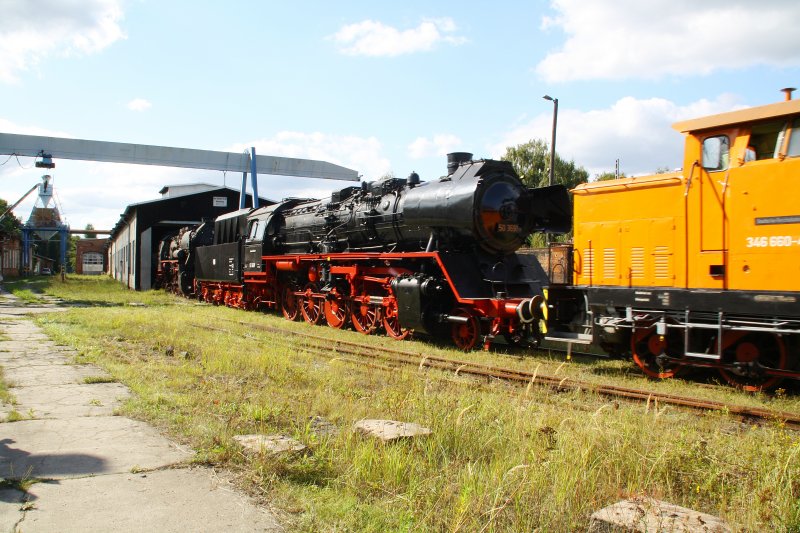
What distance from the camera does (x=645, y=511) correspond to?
A: 11.8 ft

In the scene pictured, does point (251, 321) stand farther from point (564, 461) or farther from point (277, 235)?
point (564, 461)

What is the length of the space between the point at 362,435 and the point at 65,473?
7.44 feet

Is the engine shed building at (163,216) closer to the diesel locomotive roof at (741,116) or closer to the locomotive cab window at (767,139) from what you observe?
the diesel locomotive roof at (741,116)

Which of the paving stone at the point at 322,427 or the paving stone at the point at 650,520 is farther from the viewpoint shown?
the paving stone at the point at 322,427

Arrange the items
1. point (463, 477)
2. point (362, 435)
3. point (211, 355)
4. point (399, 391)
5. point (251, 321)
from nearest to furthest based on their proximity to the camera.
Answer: point (463, 477), point (362, 435), point (399, 391), point (211, 355), point (251, 321)

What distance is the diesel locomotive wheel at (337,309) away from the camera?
16016mm

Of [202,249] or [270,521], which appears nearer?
[270,521]

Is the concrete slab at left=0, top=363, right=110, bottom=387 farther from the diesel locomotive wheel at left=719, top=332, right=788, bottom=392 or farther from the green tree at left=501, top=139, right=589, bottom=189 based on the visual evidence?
the green tree at left=501, top=139, right=589, bottom=189

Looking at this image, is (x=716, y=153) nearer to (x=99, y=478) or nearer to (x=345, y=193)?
(x=99, y=478)

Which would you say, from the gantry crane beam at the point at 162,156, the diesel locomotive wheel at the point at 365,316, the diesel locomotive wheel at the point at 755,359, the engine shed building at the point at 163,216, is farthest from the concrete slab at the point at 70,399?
the engine shed building at the point at 163,216

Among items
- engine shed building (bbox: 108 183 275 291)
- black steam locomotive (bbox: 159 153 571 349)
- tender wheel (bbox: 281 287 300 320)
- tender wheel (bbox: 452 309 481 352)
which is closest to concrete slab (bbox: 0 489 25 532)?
black steam locomotive (bbox: 159 153 571 349)

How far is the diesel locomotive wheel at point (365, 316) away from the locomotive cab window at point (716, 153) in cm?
823

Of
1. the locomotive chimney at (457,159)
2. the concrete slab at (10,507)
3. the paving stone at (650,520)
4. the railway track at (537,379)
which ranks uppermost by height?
the locomotive chimney at (457,159)

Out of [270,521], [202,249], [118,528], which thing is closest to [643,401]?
[270,521]
